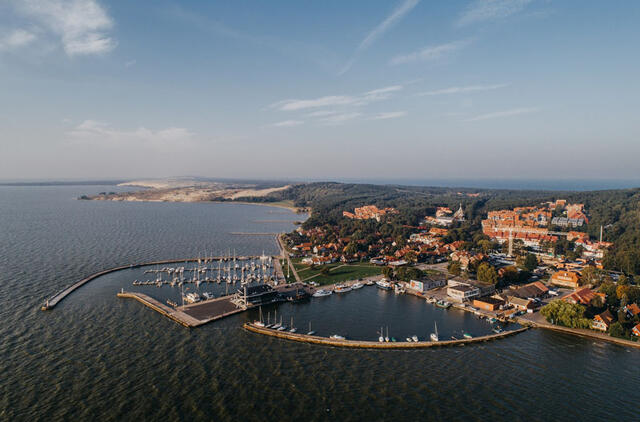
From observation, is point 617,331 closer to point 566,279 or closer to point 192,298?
point 566,279

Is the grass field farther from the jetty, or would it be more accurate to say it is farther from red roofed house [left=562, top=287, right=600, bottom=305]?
red roofed house [left=562, top=287, right=600, bottom=305]

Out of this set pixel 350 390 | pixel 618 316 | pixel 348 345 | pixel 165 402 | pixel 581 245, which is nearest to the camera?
pixel 165 402

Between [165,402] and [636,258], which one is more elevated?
[636,258]

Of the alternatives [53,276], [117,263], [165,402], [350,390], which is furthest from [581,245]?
[53,276]

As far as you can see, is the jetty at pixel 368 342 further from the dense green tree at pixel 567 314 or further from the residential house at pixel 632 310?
the residential house at pixel 632 310

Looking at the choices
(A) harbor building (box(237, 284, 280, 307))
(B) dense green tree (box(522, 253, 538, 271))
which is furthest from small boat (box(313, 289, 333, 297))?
(B) dense green tree (box(522, 253, 538, 271))

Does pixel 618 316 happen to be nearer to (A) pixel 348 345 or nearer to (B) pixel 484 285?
(B) pixel 484 285
